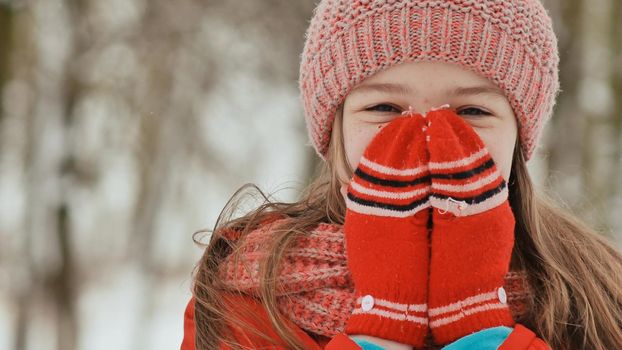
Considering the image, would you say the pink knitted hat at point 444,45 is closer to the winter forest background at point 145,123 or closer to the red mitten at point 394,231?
the red mitten at point 394,231

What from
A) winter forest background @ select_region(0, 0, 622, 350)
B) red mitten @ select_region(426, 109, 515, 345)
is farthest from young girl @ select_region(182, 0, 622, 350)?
winter forest background @ select_region(0, 0, 622, 350)

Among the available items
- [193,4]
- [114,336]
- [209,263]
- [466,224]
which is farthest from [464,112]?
[114,336]

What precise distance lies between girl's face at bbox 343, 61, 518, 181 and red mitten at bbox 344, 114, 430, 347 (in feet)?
0.19

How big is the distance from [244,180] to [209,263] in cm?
651

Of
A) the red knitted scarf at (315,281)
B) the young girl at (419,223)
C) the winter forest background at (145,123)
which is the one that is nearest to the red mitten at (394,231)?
the young girl at (419,223)

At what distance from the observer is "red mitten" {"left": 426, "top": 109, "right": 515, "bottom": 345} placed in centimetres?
188

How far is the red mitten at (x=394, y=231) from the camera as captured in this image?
6.18 feet

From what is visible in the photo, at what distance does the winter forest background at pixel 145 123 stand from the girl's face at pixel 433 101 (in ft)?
16.4

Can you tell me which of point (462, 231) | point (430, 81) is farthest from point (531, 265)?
point (430, 81)

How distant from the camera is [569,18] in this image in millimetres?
7316

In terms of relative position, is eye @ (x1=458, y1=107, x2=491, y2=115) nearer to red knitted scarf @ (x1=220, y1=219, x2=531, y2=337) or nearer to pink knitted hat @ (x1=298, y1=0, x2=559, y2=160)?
pink knitted hat @ (x1=298, y1=0, x2=559, y2=160)

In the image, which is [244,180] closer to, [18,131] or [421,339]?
[18,131]

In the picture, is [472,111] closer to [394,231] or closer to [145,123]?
[394,231]

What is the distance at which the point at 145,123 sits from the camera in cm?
879
